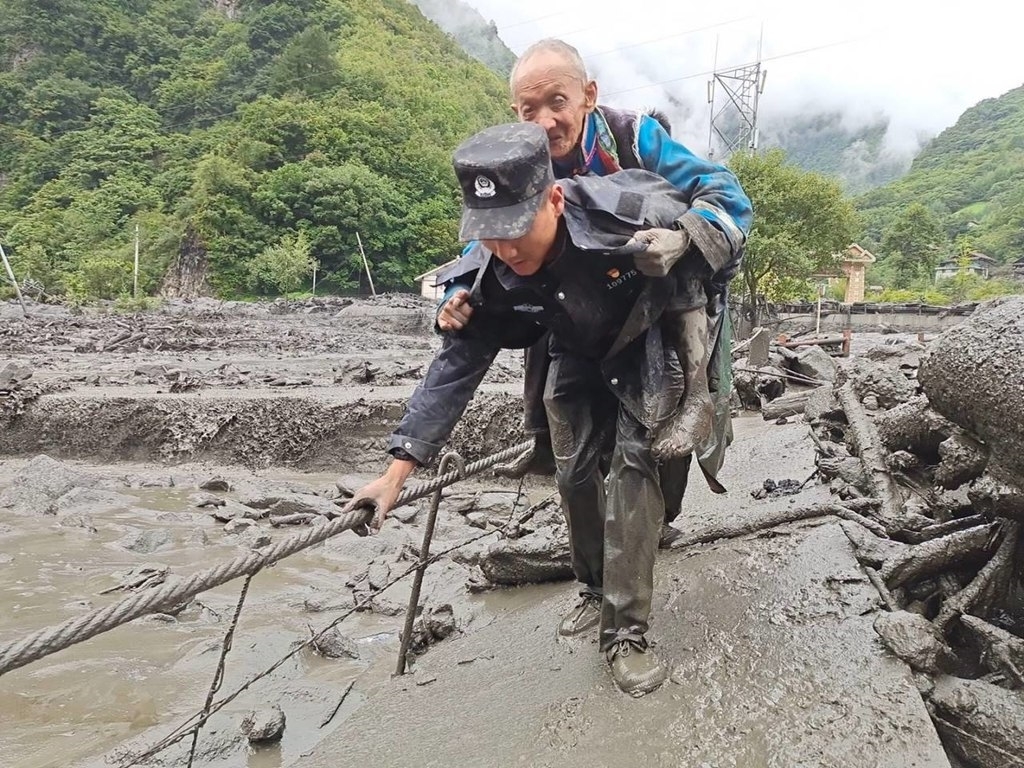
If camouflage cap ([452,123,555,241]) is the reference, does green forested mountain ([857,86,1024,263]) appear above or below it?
above

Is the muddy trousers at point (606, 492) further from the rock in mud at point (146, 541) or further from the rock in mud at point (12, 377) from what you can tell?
the rock in mud at point (12, 377)

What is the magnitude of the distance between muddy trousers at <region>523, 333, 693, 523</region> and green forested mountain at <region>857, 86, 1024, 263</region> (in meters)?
54.3

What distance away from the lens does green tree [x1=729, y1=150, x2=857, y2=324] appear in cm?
2688

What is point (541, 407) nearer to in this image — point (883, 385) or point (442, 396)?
point (442, 396)

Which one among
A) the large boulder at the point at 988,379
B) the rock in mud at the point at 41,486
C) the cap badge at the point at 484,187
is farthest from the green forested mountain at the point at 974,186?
the cap badge at the point at 484,187

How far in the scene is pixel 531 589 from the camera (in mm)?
3623

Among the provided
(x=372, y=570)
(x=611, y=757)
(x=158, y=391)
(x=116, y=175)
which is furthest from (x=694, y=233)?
(x=116, y=175)

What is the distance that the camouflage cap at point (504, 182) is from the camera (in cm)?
170

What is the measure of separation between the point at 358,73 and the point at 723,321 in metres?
70.3

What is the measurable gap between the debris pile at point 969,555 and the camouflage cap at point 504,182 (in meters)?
1.32

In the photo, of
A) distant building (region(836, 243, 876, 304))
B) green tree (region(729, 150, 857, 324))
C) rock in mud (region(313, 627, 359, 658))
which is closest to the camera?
rock in mud (region(313, 627, 359, 658))

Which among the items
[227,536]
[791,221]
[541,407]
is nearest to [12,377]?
[227,536]

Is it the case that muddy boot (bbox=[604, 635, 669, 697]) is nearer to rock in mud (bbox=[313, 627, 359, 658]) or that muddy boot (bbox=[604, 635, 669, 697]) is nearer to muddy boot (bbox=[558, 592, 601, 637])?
muddy boot (bbox=[558, 592, 601, 637])

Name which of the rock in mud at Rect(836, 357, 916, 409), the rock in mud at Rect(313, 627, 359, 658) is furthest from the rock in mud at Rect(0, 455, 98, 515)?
the rock in mud at Rect(836, 357, 916, 409)
